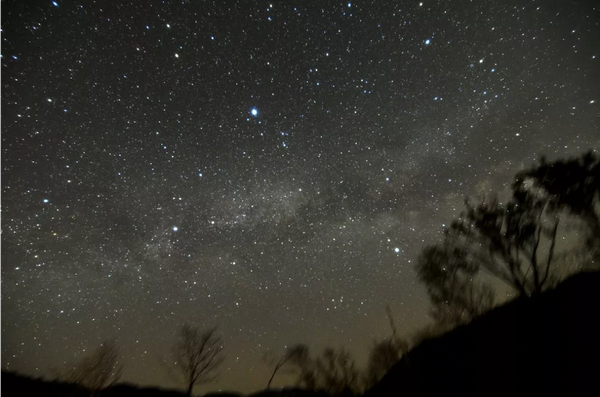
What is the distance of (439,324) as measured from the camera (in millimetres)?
18281

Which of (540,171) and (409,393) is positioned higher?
(540,171)

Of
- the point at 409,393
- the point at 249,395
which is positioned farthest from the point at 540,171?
the point at 249,395

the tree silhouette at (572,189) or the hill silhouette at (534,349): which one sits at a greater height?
the tree silhouette at (572,189)

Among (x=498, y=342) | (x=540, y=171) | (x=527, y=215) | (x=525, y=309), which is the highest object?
(x=540, y=171)

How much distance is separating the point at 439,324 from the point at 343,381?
21420 millimetres

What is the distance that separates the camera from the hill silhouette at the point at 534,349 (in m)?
9.65

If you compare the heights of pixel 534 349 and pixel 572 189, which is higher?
pixel 572 189

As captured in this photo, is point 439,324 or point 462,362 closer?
point 462,362

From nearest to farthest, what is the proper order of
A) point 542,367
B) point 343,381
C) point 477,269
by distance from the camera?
point 542,367, point 477,269, point 343,381

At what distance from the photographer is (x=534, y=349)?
11.0 m

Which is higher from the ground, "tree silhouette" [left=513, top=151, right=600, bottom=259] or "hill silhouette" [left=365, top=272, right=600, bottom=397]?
"tree silhouette" [left=513, top=151, right=600, bottom=259]

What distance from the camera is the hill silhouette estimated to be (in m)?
9.65

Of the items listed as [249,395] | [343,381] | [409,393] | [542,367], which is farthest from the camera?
[249,395]

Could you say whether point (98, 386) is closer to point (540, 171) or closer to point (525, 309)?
point (525, 309)
